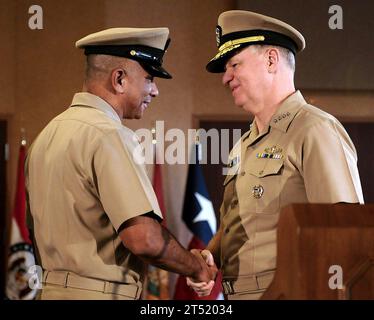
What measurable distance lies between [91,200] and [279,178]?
64 cm

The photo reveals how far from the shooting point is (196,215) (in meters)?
5.29

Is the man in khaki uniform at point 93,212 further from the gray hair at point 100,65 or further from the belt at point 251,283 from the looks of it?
the belt at point 251,283

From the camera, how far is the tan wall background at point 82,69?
5457 mm

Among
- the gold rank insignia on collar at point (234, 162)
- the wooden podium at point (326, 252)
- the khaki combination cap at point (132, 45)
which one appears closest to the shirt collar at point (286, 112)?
the gold rank insignia on collar at point (234, 162)

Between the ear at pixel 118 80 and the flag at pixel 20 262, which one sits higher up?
the ear at pixel 118 80

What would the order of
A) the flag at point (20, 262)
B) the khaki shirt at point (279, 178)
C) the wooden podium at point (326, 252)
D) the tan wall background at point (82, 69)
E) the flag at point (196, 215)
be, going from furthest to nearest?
the tan wall background at point (82, 69) → the flag at point (196, 215) → the flag at point (20, 262) → the khaki shirt at point (279, 178) → the wooden podium at point (326, 252)

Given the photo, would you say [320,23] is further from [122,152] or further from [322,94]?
[122,152]

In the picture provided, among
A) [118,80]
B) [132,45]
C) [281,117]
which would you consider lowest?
[281,117]

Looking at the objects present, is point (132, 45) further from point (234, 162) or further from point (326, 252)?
point (326, 252)

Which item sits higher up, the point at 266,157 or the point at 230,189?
the point at 266,157

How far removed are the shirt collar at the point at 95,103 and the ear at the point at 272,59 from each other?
60 cm

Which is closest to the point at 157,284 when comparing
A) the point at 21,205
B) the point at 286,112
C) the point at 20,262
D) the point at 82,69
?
the point at 20,262

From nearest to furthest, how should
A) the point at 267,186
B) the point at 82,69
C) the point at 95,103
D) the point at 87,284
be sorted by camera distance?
1. the point at 87,284
2. the point at 95,103
3. the point at 267,186
4. the point at 82,69

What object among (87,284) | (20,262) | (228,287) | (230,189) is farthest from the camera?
(20,262)
